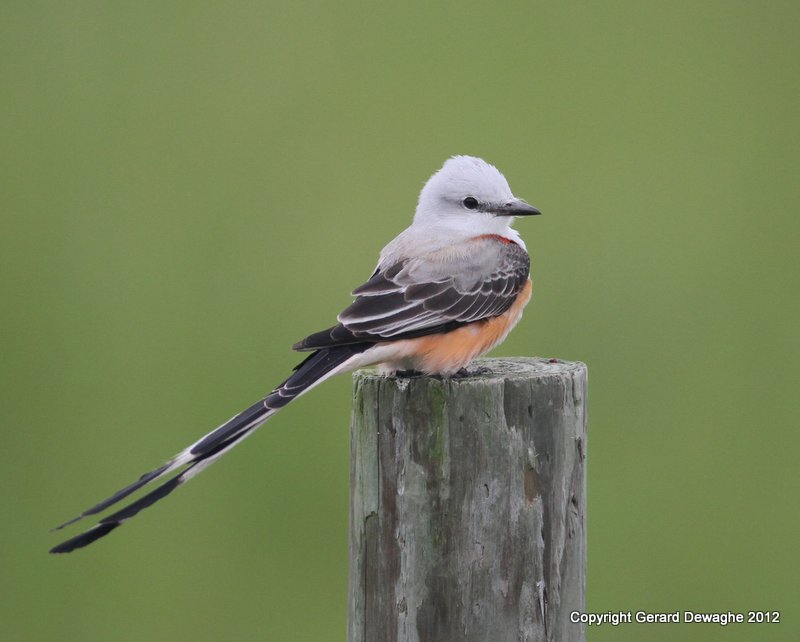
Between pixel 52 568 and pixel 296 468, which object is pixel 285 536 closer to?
pixel 296 468

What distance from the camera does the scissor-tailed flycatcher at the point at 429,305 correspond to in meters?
3.64

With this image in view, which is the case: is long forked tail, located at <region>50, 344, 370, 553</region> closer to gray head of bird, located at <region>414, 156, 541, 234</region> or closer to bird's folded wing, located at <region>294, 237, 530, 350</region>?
bird's folded wing, located at <region>294, 237, 530, 350</region>

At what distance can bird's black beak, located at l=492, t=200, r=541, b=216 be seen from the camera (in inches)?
198

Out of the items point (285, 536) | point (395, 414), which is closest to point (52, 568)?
point (285, 536)

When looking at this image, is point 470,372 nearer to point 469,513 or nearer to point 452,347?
point 452,347

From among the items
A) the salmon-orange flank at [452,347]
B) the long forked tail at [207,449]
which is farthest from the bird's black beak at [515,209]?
the long forked tail at [207,449]

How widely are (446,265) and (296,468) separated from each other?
2.90m

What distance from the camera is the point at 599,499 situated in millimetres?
6988

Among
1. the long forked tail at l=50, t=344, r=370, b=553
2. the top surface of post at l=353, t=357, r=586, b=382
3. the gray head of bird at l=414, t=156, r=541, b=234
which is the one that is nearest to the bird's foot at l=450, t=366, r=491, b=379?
the top surface of post at l=353, t=357, r=586, b=382

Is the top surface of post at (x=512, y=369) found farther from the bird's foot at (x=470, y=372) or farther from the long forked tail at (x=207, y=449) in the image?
the long forked tail at (x=207, y=449)

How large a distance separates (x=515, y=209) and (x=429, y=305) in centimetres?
84

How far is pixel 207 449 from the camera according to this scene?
3580mm

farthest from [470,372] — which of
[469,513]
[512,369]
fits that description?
[469,513]

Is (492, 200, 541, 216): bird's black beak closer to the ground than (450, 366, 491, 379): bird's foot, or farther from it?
farther from it
